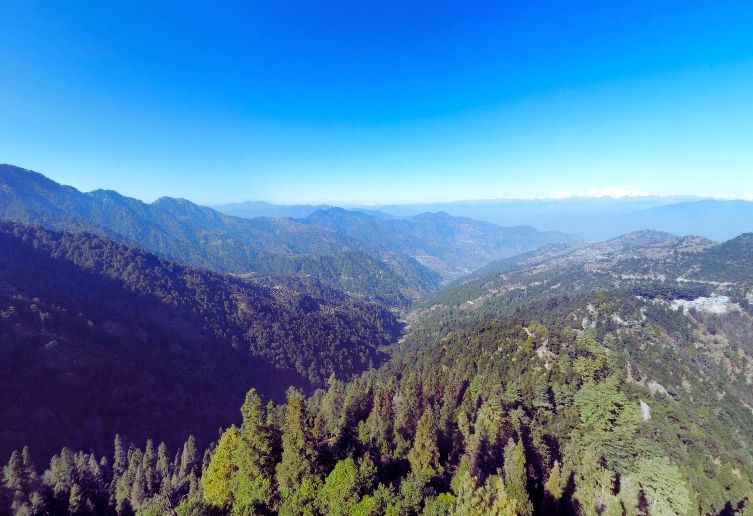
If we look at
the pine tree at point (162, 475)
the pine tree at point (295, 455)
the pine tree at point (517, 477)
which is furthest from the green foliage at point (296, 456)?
the pine tree at point (162, 475)

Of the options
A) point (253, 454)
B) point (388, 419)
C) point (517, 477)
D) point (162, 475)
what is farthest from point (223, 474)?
point (162, 475)

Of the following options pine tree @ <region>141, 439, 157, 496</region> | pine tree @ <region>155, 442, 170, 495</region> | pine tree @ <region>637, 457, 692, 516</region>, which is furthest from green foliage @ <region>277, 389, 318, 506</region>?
pine tree @ <region>141, 439, 157, 496</region>

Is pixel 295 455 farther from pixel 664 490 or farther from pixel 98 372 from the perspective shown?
pixel 98 372

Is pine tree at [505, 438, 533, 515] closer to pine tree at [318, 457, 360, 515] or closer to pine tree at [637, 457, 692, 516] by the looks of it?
pine tree at [318, 457, 360, 515]

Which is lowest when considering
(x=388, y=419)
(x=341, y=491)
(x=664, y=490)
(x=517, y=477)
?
(x=388, y=419)

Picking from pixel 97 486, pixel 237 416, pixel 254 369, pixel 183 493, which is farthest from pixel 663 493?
pixel 254 369

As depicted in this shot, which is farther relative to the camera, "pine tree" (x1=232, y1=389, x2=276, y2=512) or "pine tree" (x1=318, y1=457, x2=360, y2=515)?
"pine tree" (x1=232, y1=389, x2=276, y2=512)

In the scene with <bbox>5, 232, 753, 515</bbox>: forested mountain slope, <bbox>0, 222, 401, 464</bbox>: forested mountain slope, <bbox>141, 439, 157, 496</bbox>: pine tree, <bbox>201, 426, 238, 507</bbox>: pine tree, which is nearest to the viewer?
<bbox>5, 232, 753, 515</bbox>: forested mountain slope

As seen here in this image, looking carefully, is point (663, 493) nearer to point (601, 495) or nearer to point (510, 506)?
point (601, 495)
